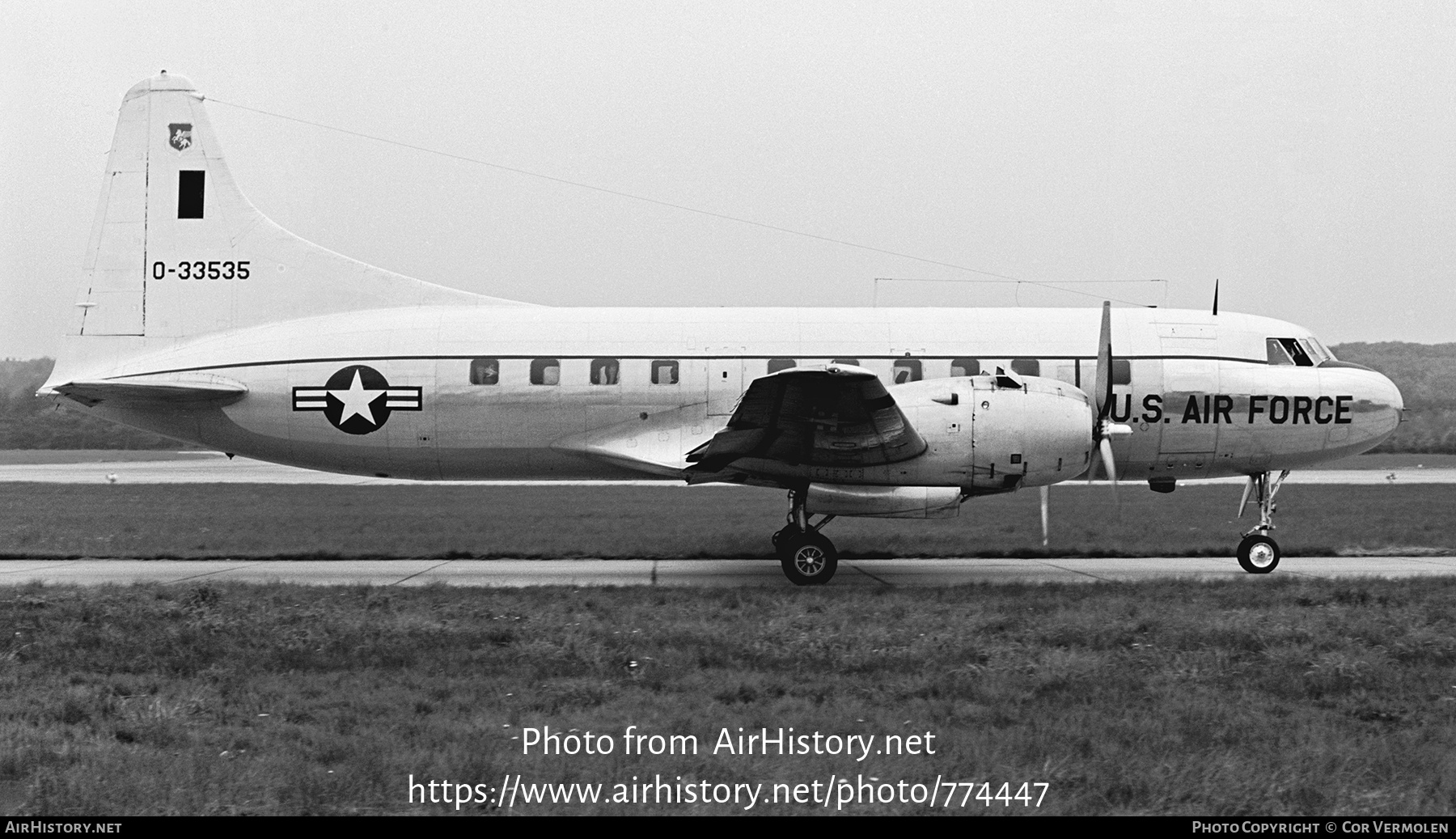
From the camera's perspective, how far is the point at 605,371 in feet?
50.4

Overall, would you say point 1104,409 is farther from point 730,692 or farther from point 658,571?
point 730,692

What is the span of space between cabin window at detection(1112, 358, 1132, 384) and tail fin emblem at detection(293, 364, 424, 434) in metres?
9.72

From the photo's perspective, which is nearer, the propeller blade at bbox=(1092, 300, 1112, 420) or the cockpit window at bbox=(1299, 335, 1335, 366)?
the propeller blade at bbox=(1092, 300, 1112, 420)

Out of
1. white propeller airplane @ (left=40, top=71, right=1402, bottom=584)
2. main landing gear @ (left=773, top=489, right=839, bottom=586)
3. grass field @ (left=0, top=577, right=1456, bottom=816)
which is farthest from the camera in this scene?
white propeller airplane @ (left=40, top=71, right=1402, bottom=584)

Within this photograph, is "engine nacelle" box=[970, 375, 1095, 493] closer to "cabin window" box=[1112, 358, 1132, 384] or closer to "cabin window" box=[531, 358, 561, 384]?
"cabin window" box=[1112, 358, 1132, 384]

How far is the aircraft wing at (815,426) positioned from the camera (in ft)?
41.2

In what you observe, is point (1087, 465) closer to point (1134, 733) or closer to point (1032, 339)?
point (1032, 339)

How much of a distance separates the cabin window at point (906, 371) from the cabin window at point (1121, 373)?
9.14 feet

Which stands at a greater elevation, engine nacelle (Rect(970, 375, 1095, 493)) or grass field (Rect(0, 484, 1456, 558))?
engine nacelle (Rect(970, 375, 1095, 493))

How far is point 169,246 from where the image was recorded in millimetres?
16297

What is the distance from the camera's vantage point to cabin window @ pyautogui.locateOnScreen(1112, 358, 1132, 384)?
15.5 meters

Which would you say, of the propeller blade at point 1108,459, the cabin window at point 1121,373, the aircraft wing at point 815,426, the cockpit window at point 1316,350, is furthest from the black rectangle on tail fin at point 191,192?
the cockpit window at point 1316,350

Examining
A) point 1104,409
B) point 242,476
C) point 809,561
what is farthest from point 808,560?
point 242,476

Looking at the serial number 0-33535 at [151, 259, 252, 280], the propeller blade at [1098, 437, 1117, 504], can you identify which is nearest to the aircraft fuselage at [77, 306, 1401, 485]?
the serial number 0-33535 at [151, 259, 252, 280]
